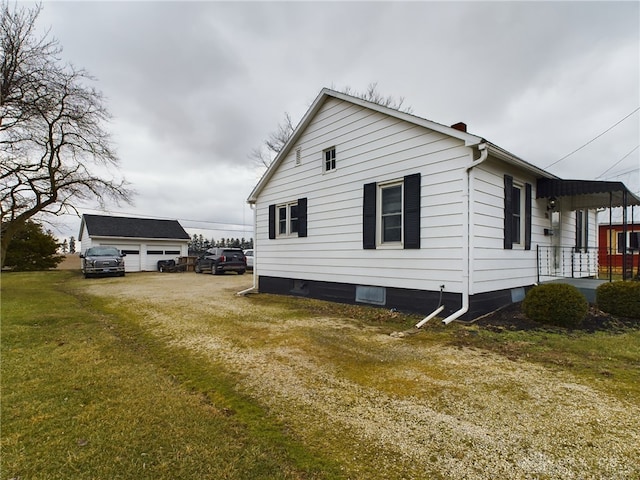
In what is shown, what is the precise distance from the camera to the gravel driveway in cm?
211

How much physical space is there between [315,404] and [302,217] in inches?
278

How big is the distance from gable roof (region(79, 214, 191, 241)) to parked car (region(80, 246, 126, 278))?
5286 mm

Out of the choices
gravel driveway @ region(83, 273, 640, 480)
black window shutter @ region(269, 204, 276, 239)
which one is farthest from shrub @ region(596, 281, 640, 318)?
black window shutter @ region(269, 204, 276, 239)

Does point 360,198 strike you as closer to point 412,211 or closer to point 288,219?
point 412,211

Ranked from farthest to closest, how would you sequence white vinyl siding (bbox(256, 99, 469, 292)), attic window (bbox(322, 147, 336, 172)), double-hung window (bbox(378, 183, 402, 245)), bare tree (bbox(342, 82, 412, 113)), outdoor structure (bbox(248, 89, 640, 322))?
bare tree (bbox(342, 82, 412, 113))
attic window (bbox(322, 147, 336, 172))
double-hung window (bbox(378, 183, 402, 245))
white vinyl siding (bbox(256, 99, 469, 292))
outdoor structure (bbox(248, 89, 640, 322))

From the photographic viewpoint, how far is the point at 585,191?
24.0ft

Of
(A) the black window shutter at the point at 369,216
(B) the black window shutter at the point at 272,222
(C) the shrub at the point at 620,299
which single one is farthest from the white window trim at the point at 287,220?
(C) the shrub at the point at 620,299

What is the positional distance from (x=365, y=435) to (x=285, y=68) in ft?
42.6

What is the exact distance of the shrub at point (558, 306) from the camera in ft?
18.4

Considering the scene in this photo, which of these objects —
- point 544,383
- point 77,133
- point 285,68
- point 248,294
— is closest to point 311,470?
point 544,383

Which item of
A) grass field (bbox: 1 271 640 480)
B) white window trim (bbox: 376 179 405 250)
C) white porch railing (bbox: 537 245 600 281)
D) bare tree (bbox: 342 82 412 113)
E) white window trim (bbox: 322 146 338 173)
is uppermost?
bare tree (bbox: 342 82 412 113)

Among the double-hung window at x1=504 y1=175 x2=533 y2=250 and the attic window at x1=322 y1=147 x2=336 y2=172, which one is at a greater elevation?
the attic window at x1=322 y1=147 x2=336 y2=172

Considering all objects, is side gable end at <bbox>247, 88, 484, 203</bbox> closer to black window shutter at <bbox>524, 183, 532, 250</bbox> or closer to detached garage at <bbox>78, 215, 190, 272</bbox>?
black window shutter at <bbox>524, 183, 532, 250</bbox>

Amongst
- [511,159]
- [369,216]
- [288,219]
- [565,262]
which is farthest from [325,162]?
[565,262]
